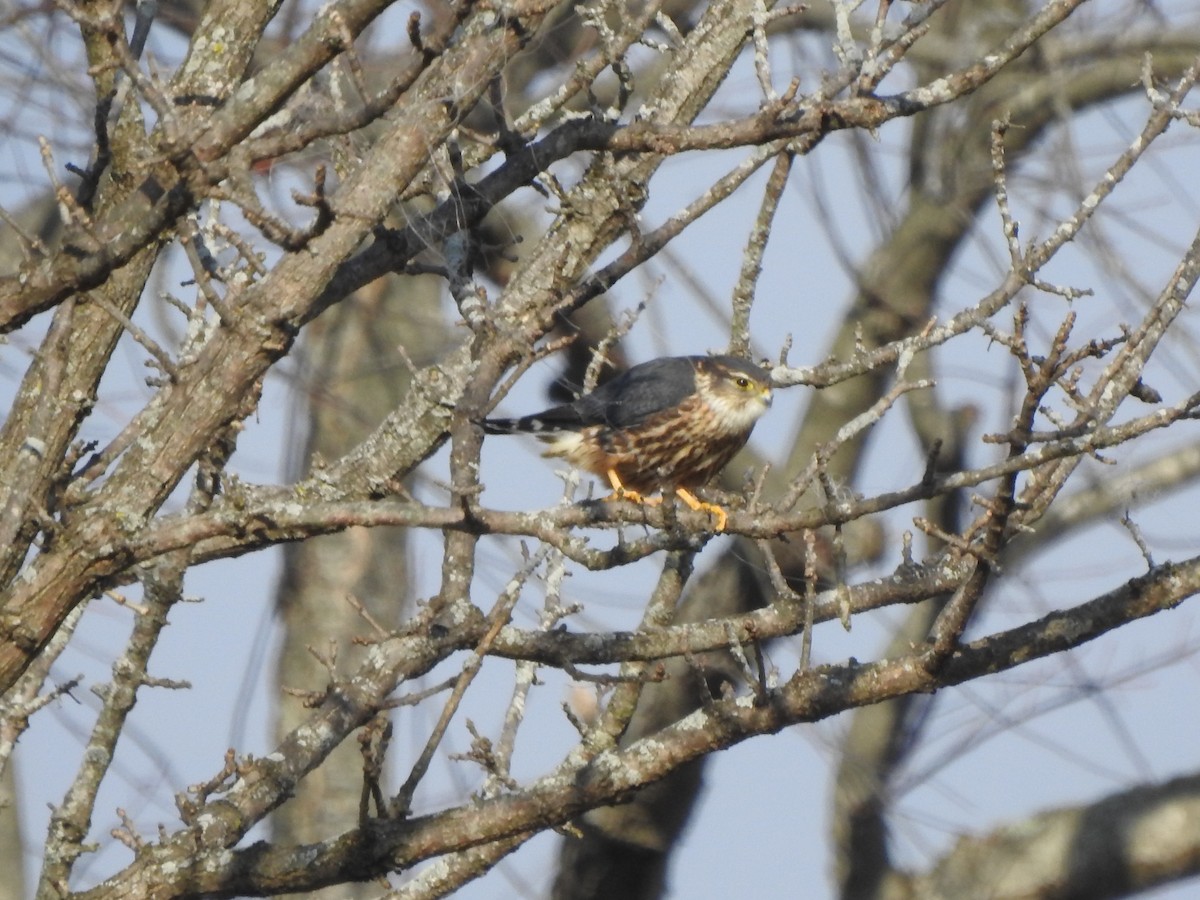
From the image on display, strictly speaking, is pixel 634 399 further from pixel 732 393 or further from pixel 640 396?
pixel 732 393

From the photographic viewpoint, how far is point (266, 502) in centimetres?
270

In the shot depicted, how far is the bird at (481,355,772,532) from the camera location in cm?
563

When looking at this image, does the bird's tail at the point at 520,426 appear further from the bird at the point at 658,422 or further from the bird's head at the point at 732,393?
the bird's head at the point at 732,393

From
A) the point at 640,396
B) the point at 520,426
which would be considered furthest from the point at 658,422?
the point at 520,426

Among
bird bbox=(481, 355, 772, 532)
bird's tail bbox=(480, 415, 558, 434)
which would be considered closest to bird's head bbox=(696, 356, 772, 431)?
bird bbox=(481, 355, 772, 532)

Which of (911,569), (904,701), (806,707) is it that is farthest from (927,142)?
(806,707)

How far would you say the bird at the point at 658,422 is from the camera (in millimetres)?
5629

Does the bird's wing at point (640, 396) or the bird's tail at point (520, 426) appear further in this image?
the bird's wing at point (640, 396)

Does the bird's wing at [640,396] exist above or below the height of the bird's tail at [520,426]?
above

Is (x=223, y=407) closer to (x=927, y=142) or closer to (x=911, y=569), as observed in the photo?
(x=911, y=569)

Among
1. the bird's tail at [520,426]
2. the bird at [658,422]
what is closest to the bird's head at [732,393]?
the bird at [658,422]

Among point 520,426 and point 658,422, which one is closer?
point 520,426

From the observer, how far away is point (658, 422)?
5.70m

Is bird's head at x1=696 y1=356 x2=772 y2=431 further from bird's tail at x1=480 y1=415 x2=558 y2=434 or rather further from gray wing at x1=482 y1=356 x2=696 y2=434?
bird's tail at x1=480 y1=415 x2=558 y2=434
